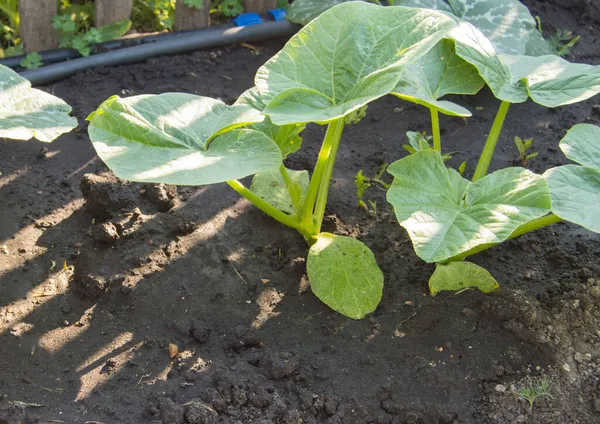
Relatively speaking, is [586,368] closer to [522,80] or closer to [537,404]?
[537,404]

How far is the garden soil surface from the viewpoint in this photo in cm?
211

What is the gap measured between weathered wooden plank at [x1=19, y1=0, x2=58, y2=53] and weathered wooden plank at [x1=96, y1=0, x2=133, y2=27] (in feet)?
0.69

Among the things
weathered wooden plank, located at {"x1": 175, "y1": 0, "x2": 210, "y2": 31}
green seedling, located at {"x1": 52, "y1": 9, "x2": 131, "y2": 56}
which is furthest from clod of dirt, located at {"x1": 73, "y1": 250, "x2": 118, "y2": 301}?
weathered wooden plank, located at {"x1": 175, "y1": 0, "x2": 210, "y2": 31}

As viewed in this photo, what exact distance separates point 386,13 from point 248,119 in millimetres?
574

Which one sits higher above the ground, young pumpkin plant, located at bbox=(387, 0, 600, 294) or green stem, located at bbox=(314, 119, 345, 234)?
young pumpkin plant, located at bbox=(387, 0, 600, 294)

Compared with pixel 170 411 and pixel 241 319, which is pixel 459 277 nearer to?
pixel 241 319

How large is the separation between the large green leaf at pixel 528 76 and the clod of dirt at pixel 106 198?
128 centimetres

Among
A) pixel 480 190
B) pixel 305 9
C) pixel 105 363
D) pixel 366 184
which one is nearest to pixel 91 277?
pixel 105 363

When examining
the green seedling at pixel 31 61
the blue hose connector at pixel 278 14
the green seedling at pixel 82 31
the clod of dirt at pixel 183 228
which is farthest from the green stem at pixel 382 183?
the green seedling at pixel 31 61

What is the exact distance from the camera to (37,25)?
3.33m

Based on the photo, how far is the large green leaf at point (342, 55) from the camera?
2065 mm

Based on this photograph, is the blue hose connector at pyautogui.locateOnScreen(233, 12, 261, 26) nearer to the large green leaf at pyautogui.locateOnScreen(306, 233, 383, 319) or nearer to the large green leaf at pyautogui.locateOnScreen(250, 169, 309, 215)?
the large green leaf at pyautogui.locateOnScreen(250, 169, 309, 215)

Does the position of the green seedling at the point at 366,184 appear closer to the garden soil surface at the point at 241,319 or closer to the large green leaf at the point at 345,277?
the garden soil surface at the point at 241,319

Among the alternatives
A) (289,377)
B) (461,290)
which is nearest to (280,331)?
(289,377)
